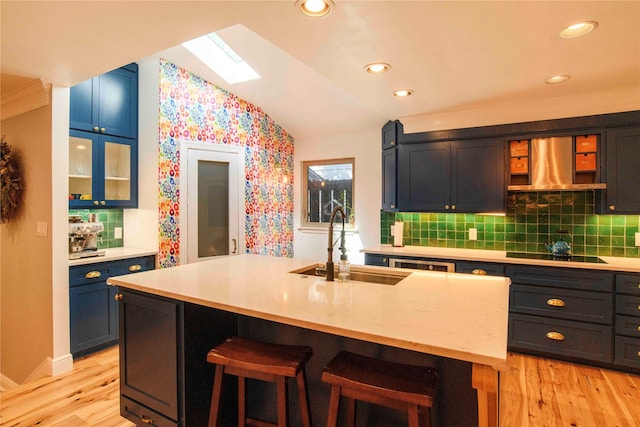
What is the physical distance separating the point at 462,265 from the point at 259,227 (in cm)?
255

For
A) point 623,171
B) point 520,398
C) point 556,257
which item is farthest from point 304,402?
point 623,171

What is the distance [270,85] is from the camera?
4.06 m

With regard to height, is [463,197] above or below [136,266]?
above

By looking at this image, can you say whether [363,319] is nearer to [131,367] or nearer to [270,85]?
[131,367]

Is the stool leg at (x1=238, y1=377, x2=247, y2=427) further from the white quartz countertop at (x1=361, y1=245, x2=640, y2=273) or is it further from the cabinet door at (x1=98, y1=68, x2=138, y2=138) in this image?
the cabinet door at (x1=98, y1=68, x2=138, y2=138)

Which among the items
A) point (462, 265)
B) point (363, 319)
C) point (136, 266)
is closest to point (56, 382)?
point (136, 266)

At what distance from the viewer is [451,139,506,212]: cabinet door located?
3.46 meters

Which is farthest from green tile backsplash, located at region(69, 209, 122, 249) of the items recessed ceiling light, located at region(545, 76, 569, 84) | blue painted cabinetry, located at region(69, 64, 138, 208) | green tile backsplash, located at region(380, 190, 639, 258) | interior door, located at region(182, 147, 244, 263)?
recessed ceiling light, located at region(545, 76, 569, 84)

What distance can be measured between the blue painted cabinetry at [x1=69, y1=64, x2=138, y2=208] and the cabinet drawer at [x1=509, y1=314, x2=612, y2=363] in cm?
402

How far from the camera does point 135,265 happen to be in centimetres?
353

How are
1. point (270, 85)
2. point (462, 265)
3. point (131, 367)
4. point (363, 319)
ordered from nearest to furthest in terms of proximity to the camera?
point (363, 319), point (131, 367), point (462, 265), point (270, 85)

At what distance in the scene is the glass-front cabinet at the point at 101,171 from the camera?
11.2 feet

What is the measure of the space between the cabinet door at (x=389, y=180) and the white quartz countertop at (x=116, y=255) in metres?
2.58

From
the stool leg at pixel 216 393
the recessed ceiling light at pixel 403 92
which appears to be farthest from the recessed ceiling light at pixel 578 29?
the stool leg at pixel 216 393
